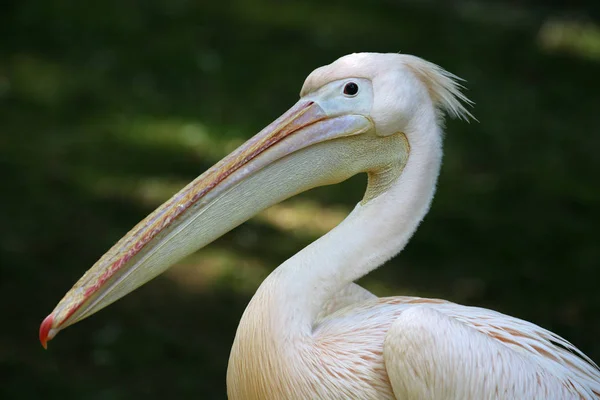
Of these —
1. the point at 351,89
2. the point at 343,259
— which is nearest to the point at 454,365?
the point at 343,259

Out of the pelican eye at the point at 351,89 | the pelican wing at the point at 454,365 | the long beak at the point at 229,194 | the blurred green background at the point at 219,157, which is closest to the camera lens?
the pelican wing at the point at 454,365

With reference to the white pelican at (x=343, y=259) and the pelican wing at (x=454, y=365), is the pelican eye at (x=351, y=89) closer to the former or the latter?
the white pelican at (x=343, y=259)

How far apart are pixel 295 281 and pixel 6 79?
5513 millimetres

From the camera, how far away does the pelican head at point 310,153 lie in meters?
3.09

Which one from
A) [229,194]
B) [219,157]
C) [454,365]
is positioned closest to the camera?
[454,365]

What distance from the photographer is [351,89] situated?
10.4 ft

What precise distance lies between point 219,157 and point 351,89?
12.9 ft

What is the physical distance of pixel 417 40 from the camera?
28.2 feet

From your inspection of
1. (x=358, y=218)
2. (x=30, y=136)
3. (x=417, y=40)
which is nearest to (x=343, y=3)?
(x=417, y=40)

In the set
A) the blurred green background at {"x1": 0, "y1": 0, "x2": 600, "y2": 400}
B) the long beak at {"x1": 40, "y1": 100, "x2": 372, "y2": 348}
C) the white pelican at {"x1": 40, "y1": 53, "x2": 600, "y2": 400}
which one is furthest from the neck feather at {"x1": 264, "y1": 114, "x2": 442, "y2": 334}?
the blurred green background at {"x1": 0, "y1": 0, "x2": 600, "y2": 400}

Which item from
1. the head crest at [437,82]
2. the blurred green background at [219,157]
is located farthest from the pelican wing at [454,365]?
the blurred green background at [219,157]

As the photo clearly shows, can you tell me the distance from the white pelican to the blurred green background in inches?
78.0

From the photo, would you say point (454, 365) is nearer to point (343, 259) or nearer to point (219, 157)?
point (343, 259)

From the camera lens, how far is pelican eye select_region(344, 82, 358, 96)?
317 centimetres
